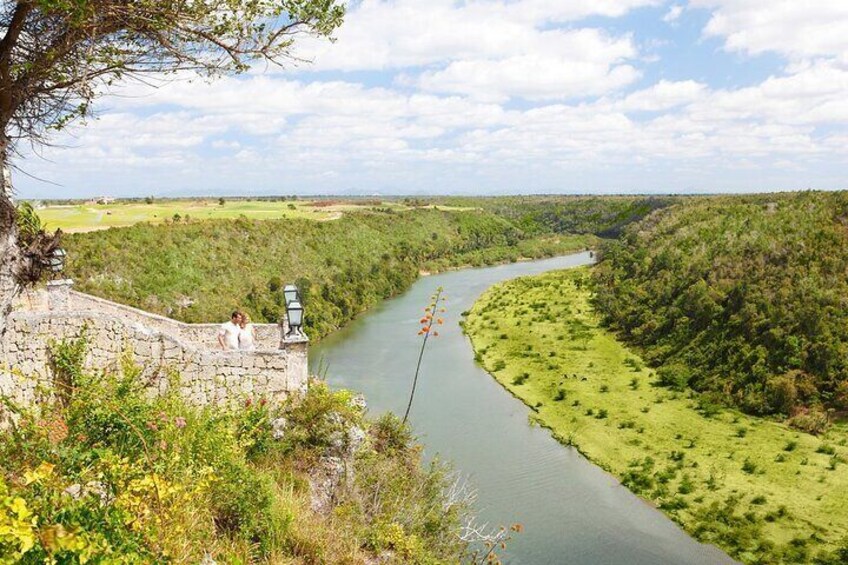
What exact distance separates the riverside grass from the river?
0.76 metres

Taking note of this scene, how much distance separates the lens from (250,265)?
124 feet

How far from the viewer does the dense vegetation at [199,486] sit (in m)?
3.92

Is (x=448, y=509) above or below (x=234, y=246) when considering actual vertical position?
below

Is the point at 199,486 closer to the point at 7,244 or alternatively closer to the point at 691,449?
the point at 7,244

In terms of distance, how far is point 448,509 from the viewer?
974cm

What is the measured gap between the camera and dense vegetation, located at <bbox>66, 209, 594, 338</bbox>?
28.3 m

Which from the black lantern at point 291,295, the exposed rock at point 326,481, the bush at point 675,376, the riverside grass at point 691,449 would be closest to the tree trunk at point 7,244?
the exposed rock at point 326,481

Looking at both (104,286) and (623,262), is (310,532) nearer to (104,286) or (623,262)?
(104,286)

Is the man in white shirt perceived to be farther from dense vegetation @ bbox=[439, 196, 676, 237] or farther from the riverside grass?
dense vegetation @ bbox=[439, 196, 676, 237]

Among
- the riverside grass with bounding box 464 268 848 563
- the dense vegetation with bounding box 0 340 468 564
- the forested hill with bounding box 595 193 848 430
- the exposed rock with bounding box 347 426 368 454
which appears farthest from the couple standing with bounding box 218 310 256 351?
the forested hill with bounding box 595 193 848 430

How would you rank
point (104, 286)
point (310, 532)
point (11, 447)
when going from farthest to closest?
1. point (104, 286)
2. point (310, 532)
3. point (11, 447)

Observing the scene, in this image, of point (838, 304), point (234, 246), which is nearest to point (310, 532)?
point (838, 304)

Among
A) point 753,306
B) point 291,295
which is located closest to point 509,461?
point 291,295

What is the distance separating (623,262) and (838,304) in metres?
20.6
